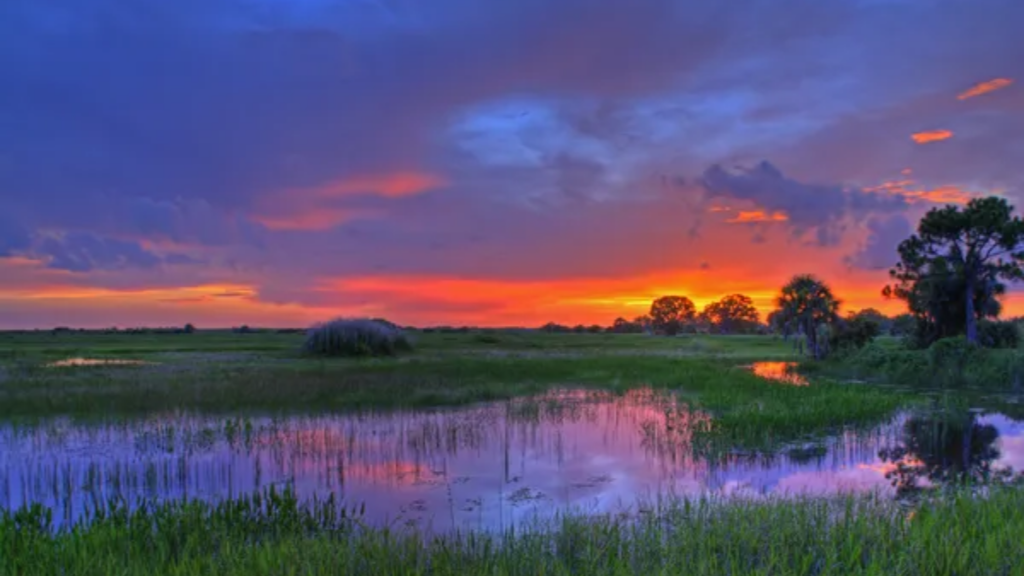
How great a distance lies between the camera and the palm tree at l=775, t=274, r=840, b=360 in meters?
44.3

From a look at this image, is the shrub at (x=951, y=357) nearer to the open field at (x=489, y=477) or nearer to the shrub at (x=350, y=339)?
the open field at (x=489, y=477)

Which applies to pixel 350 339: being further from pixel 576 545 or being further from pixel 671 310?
pixel 671 310

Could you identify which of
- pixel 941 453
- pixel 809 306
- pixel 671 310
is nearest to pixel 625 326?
pixel 671 310

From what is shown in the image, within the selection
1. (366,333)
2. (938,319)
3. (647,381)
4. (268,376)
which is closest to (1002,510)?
(647,381)

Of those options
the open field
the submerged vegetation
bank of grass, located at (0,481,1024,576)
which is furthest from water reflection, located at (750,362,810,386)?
bank of grass, located at (0,481,1024,576)

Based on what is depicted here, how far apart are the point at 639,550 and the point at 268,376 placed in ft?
82.2

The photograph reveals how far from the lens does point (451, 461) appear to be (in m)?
13.2

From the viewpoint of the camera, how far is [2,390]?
2275 cm

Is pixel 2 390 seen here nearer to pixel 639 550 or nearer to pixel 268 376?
pixel 268 376

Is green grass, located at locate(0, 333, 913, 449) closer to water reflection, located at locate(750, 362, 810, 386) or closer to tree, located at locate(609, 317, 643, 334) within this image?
water reflection, located at locate(750, 362, 810, 386)

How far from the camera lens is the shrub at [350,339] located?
48219mm

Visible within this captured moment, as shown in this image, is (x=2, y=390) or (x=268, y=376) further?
(x=268, y=376)

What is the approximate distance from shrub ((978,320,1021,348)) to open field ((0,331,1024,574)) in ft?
50.7

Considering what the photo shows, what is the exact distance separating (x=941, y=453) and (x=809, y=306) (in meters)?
32.8
